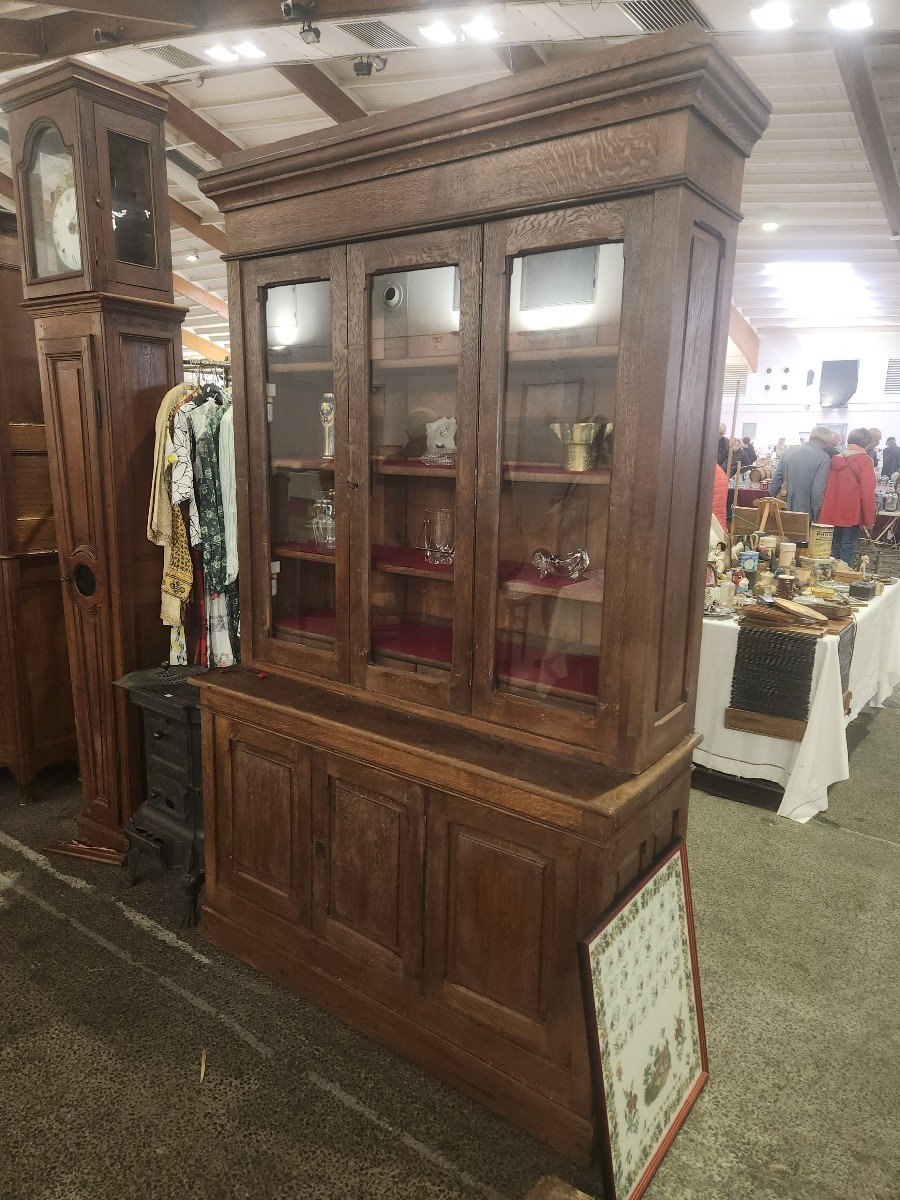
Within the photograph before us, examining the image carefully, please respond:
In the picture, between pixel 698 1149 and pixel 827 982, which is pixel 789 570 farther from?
pixel 698 1149

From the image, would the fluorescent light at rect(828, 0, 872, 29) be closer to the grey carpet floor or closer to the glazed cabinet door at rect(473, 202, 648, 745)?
the glazed cabinet door at rect(473, 202, 648, 745)

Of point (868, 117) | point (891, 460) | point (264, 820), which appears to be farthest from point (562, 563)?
point (891, 460)

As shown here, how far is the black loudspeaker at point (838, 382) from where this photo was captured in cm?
1366

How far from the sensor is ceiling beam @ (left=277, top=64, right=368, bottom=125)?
5223 millimetres

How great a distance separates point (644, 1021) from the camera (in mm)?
1673

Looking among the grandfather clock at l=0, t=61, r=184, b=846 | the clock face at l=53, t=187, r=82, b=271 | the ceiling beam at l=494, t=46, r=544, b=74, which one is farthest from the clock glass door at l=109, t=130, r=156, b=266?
the ceiling beam at l=494, t=46, r=544, b=74

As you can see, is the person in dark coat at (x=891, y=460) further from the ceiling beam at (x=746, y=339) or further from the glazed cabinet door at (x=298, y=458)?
the glazed cabinet door at (x=298, y=458)

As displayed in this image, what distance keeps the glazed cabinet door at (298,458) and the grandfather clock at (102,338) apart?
0.72 metres

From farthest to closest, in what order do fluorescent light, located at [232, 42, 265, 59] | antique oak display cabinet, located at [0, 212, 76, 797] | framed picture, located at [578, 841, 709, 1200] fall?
fluorescent light, located at [232, 42, 265, 59]
antique oak display cabinet, located at [0, 212, 76, 797]
framed picture, located at [578, 841, 709, 1200]

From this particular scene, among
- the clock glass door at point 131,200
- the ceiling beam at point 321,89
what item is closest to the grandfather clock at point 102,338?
the clock glass door at point 131,200

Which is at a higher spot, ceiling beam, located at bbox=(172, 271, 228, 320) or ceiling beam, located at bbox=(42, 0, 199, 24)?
ceiling beam, located at bbox=(172, 271, 228, 320)

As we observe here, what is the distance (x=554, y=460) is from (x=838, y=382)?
564 inches

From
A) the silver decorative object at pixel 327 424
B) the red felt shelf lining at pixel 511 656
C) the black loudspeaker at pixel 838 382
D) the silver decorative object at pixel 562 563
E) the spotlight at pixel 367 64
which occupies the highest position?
the spotlight at pixel 367 64

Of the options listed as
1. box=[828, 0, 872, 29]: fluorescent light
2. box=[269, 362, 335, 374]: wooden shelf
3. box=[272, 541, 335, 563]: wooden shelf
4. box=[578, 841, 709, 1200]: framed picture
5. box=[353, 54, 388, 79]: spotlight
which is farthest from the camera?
box=[353, 54, 388, 79]: spotlight
